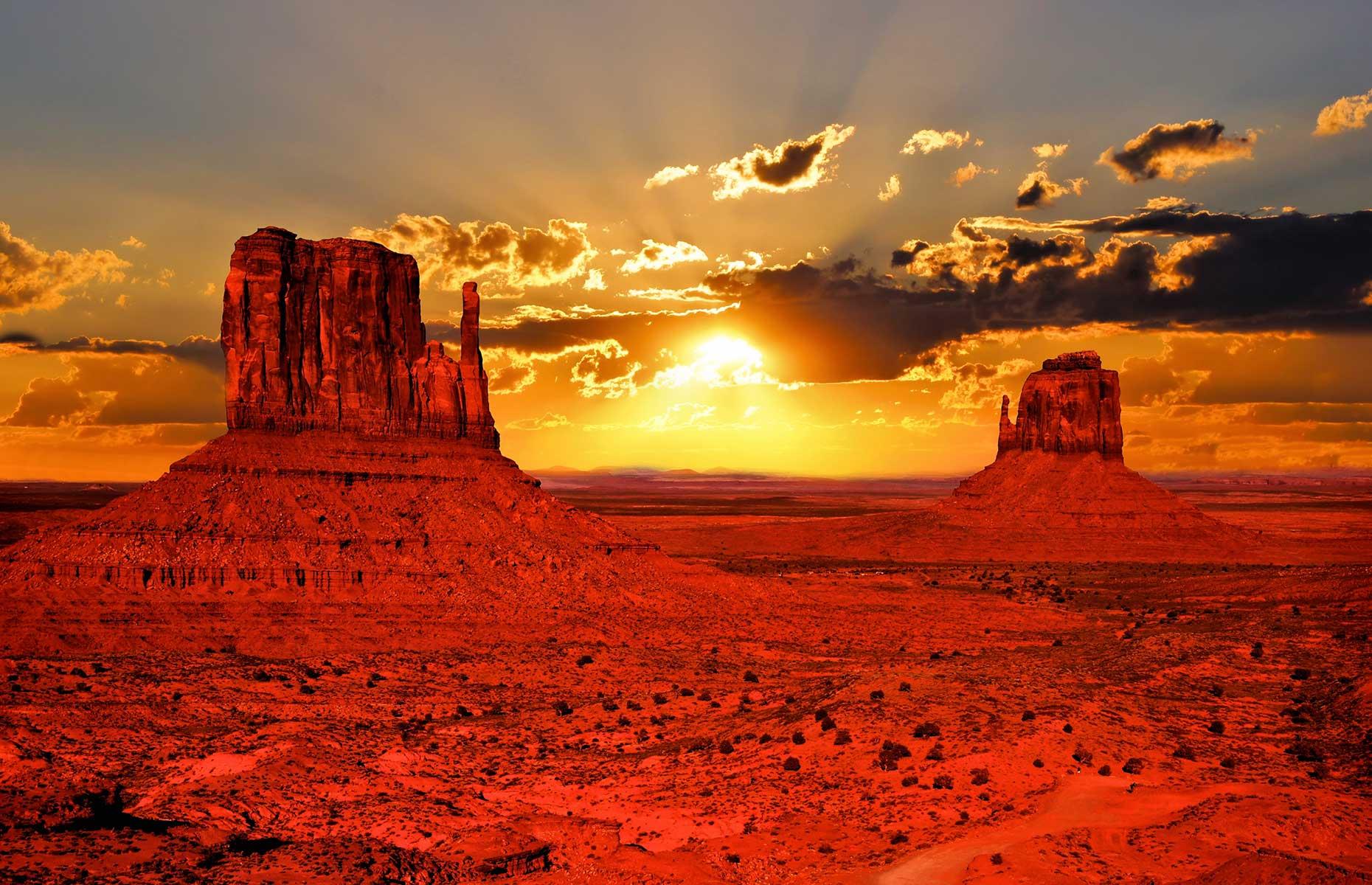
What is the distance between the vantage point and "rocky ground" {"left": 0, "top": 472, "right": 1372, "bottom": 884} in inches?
887

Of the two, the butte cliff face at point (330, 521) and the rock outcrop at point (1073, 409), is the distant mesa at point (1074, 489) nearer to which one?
the rock outcrop at point (1073, 409)

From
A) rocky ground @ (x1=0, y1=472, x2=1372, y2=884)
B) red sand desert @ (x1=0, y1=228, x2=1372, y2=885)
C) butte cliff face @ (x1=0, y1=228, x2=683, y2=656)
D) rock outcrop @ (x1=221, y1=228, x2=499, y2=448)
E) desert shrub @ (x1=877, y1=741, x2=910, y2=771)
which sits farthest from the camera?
rock outcrop @ (x1=221, y1=228, x2=499, y2=448)

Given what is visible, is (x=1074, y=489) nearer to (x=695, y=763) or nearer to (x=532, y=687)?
(x=532, y=687)

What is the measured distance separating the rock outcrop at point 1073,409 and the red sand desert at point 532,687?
37.1m

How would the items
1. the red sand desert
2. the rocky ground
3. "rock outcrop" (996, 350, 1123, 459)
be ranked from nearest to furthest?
the rocky ground → the red sand desert → "rock outcrop" (996, 350, 1123, 459)

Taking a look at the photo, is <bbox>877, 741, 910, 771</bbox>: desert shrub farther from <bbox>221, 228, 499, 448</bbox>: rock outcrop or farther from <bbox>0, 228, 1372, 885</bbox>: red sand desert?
<bbox>221, 228, 499, 448</bbox>: rock outcrop

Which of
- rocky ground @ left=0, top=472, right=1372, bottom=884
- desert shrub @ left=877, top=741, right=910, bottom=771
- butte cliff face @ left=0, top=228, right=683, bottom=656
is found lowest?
rocky ground @ left=0, top=472, right=1372, bottom=884

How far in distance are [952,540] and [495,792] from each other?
9327cm

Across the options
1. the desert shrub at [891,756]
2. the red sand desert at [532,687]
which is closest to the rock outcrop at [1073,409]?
the red sand desert at [532,687]

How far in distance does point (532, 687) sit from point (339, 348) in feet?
88.5

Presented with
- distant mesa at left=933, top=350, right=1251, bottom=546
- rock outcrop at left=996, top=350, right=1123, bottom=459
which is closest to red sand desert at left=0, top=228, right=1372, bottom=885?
distant mesa at left=933, top=350, right=1251, bottom=546

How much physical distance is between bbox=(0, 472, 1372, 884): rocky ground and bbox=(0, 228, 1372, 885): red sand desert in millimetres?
150

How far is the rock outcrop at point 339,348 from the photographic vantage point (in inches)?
2226

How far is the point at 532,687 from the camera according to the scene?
4200 cm
